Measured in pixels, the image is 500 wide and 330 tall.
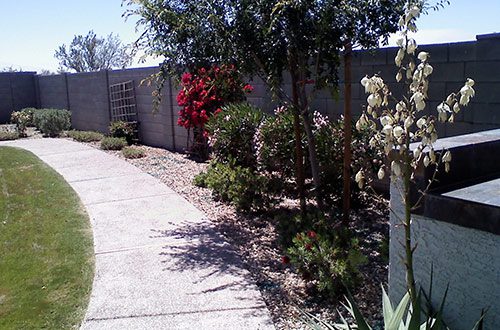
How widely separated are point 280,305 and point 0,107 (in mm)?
20169

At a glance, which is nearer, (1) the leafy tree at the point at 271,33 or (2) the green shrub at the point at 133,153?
(1) the leafy tree at the point at 271,33

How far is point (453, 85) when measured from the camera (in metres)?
5.94

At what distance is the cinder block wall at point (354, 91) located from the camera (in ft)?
18.1

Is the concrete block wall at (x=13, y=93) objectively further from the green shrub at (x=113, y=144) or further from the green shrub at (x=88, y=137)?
the green shrub at (x=113, y=144)

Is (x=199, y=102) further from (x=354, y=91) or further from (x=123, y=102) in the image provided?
(x=123, y=102)

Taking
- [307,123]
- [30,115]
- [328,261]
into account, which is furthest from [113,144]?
[328,261]

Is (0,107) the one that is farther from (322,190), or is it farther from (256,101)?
(322,190)

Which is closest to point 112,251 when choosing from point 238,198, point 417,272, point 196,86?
point 238,198

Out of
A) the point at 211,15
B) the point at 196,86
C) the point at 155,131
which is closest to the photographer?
the point at 211,15

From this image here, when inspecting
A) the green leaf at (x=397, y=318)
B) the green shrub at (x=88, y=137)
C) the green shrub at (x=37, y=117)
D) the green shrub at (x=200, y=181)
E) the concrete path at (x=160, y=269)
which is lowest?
the concrete path at (x=160, y=269)

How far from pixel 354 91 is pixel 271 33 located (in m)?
2.30

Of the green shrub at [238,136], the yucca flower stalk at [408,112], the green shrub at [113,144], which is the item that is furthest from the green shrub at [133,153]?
the yucca flower stalk at [408,112]

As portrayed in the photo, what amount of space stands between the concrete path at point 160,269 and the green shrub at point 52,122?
27.6 feet

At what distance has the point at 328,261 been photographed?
4.10 m
